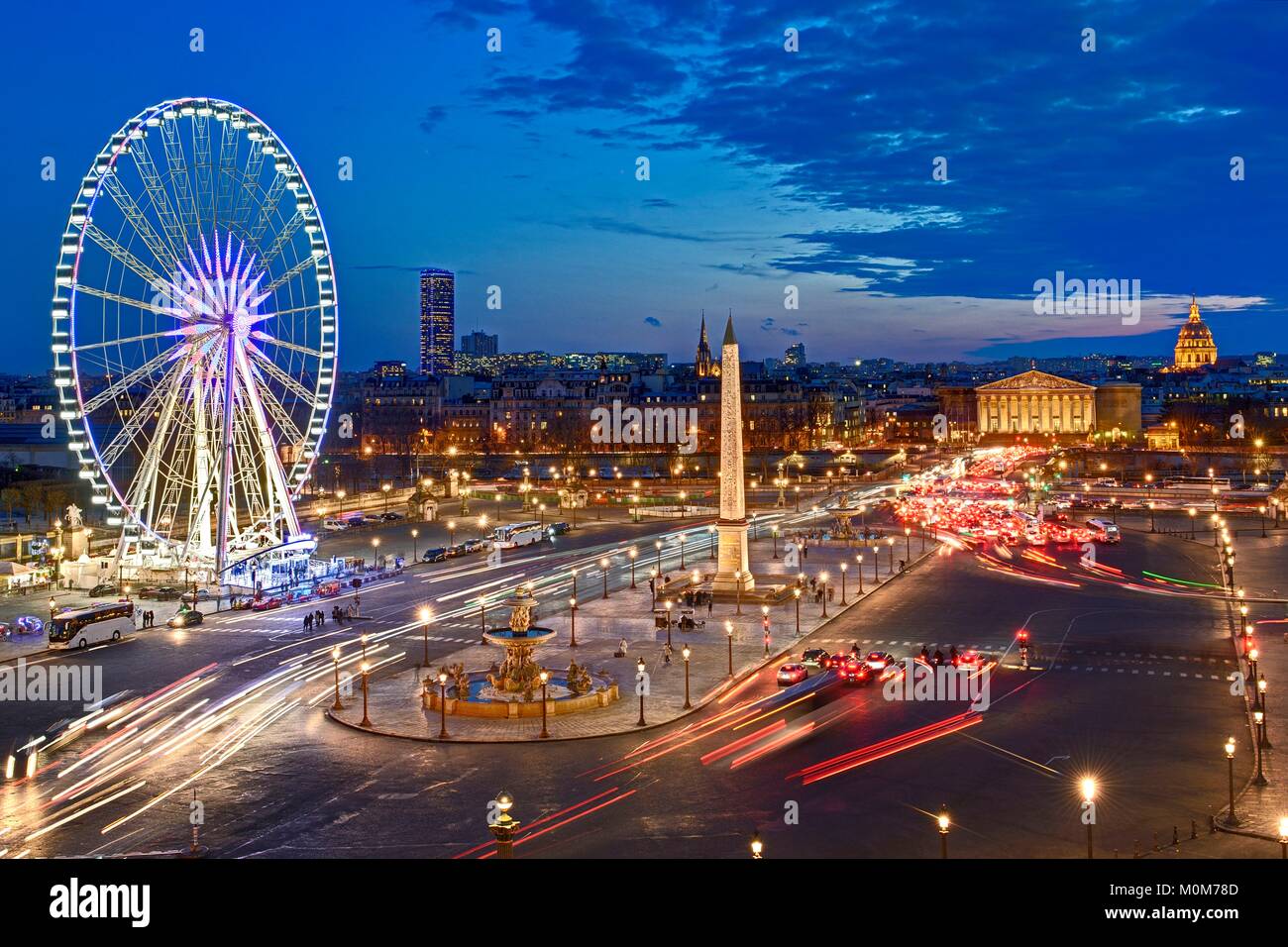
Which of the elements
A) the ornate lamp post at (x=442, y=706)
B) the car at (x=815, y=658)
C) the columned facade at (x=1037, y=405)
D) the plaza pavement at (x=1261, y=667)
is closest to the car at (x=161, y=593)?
the ornate lamp post at (x=442, y=706)

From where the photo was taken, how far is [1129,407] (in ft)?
610

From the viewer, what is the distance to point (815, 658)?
102ft

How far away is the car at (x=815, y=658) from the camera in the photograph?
30594 mm

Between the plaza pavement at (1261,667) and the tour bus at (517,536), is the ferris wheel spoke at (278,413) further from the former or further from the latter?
the plaza pavement at (1261,667)

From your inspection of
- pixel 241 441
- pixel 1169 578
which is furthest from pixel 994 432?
pixel 241 441

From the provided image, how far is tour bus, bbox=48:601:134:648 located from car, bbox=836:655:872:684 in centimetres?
2239

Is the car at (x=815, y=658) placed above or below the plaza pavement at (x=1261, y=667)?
above

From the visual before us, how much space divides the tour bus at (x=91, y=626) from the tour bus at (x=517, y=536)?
85.0 ft

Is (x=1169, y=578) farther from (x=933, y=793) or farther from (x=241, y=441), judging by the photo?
(x=241, y=441)

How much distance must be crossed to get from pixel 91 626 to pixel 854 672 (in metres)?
22.9

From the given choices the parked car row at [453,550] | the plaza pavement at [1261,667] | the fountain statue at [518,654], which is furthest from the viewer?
the parked car row at [453,550]

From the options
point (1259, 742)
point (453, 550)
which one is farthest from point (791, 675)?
point (453, 550)

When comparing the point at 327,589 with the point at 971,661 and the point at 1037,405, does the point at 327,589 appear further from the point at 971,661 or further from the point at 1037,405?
the point at 1037,405
